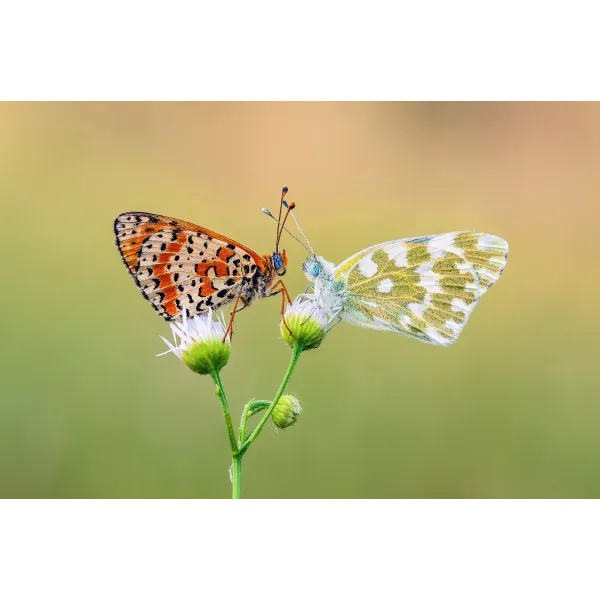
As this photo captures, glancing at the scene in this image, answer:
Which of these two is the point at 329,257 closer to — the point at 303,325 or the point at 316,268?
the point at 316,268

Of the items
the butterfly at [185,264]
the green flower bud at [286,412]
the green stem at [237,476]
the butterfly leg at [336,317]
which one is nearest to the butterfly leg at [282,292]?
the butterfly at [185,264]

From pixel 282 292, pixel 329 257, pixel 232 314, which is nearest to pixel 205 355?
pixel 232 314

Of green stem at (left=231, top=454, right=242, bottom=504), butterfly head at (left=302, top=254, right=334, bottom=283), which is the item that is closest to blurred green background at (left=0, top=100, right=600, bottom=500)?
butterfly head at (left=302, top=254, right=334, bottom=283)

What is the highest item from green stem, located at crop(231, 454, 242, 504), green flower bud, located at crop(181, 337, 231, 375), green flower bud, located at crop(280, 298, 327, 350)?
green flower bud, located at crop(280, 298, 327, 350)

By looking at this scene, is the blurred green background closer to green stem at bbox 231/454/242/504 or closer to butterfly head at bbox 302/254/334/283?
butterfly head at bbox 302/254/334/283
